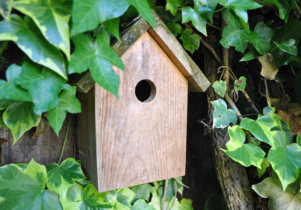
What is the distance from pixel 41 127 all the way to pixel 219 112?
0.67 m

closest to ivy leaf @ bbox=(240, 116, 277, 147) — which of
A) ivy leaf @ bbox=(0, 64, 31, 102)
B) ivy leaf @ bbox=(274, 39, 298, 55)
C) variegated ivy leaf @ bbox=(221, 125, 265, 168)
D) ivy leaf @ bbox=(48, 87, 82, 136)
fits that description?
variegated ivy leaf @ bbox=(221, 125, 265, 168)

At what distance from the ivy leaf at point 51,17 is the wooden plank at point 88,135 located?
226 mm

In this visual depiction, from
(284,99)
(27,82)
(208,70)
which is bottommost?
(284,99)

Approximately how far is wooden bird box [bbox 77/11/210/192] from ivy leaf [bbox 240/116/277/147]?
21 cm

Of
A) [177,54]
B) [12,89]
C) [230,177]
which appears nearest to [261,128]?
[230,177]

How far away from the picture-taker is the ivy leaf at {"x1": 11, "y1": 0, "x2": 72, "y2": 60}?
0.43 meters

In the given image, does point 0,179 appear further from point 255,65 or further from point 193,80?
point 255,65

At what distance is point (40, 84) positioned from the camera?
0.49 m

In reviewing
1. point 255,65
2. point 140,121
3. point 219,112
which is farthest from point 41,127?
point 255,65

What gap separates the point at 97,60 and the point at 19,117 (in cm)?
32

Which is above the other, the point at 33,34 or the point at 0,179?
the point at 33,34

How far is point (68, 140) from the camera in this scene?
92cm

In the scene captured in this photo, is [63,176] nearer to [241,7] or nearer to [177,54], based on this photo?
[177,54]

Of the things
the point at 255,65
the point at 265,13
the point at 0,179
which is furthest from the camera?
the point at 255,65
